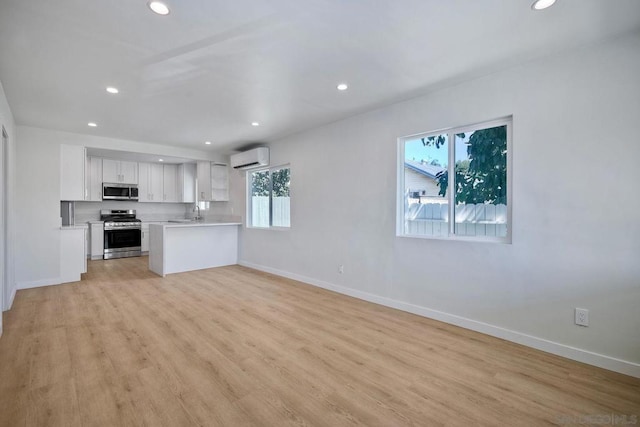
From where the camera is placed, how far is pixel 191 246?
224 inches

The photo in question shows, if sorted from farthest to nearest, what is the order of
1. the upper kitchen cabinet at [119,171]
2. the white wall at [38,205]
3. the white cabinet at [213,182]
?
the upper kitchen cabinet at [119,171], the white cabinet at [213,182], the white wall at [38,205]

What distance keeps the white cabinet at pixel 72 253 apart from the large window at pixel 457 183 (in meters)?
5.13

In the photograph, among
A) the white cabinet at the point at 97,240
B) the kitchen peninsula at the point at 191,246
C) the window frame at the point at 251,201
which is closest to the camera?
the kitchen peninsula at the point at 191,246

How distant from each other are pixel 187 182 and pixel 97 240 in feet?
8.01

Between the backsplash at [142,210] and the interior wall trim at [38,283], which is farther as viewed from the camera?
the backsplash at [142,210]

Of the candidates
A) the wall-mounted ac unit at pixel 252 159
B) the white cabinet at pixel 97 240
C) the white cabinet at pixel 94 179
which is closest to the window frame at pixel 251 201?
the wall-mounted ac unit at pixel 252 159

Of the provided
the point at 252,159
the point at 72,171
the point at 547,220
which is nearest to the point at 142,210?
the point at 72,171

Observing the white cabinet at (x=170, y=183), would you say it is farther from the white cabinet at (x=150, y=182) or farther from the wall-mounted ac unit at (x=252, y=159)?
the wall-mounted ac unit at (x=252, y=159)

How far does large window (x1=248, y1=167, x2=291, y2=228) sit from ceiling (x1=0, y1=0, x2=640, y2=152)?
1.89 meters

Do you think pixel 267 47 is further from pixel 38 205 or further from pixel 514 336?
pixel 38 205

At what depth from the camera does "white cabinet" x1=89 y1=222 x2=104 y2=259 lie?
6.93 m

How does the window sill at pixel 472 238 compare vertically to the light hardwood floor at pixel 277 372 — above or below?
above

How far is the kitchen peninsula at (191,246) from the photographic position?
538 centimetres

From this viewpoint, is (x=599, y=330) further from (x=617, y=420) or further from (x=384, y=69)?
(x=384, y=69)
